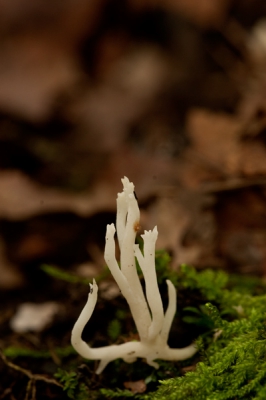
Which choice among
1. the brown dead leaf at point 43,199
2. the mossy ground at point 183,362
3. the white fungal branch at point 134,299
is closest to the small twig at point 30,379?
the mossy ground at point 183,362

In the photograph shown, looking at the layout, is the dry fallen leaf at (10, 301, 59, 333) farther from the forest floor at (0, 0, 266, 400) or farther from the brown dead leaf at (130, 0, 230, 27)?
the brown dead leaf at (130, 0, 230, 27)

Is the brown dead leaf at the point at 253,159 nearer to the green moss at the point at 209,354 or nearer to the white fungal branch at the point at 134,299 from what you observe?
→ the green moss at the point at 209,354

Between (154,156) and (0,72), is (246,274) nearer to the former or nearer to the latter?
(154,156)

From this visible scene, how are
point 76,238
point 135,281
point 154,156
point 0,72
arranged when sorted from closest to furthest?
point 135,281
point 76,238
point 154,156
point 0,72

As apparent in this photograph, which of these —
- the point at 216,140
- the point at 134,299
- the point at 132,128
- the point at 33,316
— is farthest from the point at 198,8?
the point at 134,299

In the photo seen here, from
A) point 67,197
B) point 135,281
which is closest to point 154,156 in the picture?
point 67,197

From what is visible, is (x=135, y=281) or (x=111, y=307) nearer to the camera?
(x=135, y=281)

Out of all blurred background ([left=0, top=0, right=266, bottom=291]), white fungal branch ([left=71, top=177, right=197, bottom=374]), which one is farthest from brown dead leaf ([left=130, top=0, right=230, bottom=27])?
white fungal branch ([left=71, top=177, right=197, bottom=374])
